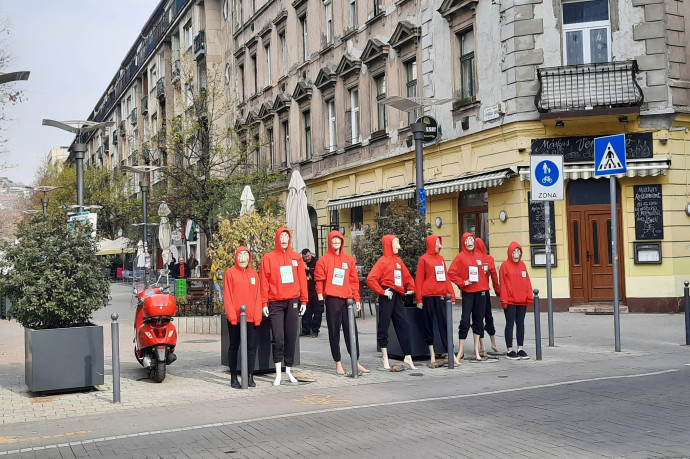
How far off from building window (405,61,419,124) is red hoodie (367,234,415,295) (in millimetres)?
14036

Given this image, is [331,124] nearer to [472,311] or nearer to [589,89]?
[589,89]

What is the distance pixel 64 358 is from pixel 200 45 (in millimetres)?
40660

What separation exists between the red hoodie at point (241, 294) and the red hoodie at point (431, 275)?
A: 2.57m

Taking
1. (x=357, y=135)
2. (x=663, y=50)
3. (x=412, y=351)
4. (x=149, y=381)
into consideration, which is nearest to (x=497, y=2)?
(x=663, y=50)

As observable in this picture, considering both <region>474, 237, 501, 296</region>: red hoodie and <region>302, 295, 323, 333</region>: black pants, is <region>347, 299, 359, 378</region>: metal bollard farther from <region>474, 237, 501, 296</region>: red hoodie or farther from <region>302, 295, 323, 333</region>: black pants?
<region>302, 295, 323, 333</region>: black pants

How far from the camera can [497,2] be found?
70.8 ft

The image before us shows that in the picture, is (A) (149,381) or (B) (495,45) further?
(B) (495,45)

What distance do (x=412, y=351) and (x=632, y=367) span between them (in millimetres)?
3159

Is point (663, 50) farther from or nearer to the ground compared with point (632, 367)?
farther from the ground

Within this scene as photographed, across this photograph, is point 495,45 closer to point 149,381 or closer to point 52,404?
point 149,381

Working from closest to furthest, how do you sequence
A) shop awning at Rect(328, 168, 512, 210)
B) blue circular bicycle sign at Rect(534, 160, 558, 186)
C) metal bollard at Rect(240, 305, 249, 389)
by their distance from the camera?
metal bollard at Rect(240, 305, 249, 389), blue circular bicycle sign at Rect(534, 160, 558, 186), shop awning at Rect(328, 168, 512, 210)

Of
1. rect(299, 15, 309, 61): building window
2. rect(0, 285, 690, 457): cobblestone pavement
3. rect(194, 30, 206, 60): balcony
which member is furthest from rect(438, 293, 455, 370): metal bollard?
rect(194, 30, 206, 60): balcony

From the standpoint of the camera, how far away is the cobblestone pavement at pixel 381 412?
7219 millimetres

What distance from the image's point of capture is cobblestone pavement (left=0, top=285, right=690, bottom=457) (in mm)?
7219
